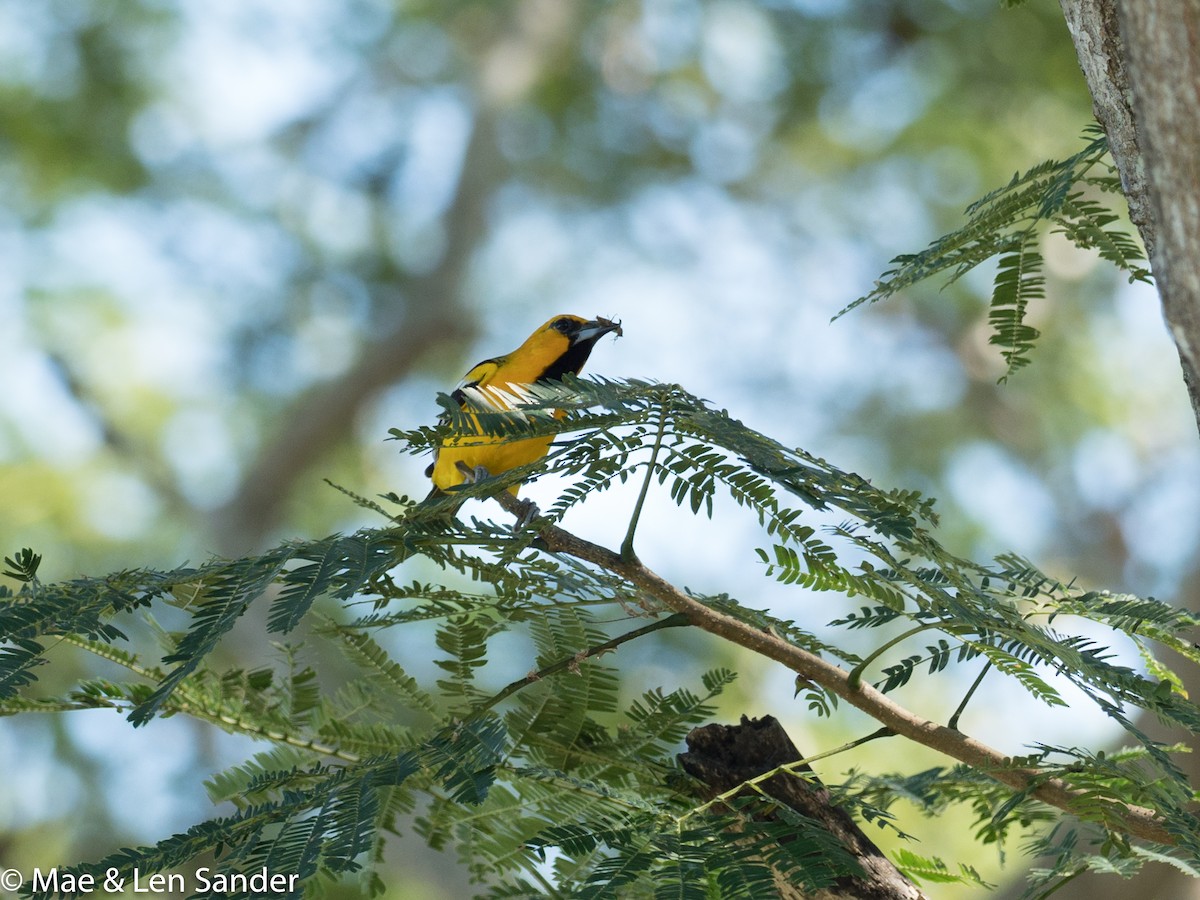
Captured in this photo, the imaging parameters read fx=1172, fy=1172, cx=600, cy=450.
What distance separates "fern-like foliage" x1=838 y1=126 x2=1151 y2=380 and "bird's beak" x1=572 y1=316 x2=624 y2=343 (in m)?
3.00

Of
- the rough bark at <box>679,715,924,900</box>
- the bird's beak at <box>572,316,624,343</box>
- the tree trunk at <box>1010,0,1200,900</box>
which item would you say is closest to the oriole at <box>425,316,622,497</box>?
the bird's beak at <box>572,316,624,343</box>

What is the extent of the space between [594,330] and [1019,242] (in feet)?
10.7

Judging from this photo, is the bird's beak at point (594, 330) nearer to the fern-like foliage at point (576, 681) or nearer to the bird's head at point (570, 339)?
the bird's head at point (570, 339)

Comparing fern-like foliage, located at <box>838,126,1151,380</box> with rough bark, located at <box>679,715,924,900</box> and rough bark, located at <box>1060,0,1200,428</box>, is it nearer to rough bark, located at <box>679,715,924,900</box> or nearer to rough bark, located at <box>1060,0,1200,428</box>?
rough bark, located at <box>1060,0,1200,428</box>

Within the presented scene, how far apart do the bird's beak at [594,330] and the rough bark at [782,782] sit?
3243mm

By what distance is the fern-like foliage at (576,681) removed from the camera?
2.12 meters

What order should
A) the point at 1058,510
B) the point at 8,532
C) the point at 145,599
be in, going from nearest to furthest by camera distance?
1. the point at 145,599
2. the point at 1058,510
3. the point at 8,532

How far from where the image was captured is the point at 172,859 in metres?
2.37

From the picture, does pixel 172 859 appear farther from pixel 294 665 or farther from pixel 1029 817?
pixel 1029 817

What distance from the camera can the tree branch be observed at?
2.52m

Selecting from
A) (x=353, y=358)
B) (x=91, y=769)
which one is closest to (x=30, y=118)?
(x=353, y=358)

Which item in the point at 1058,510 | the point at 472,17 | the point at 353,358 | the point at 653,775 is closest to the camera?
the point at 653,775

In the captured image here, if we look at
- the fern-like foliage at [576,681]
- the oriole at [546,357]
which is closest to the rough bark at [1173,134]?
the fern-like foliage at [576,681]

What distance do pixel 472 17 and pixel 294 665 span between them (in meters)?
14.8
